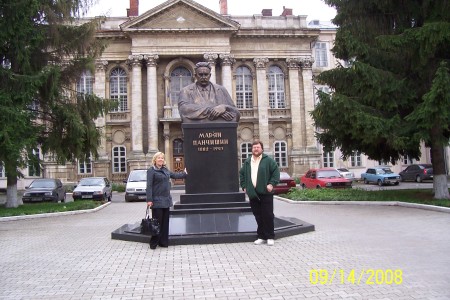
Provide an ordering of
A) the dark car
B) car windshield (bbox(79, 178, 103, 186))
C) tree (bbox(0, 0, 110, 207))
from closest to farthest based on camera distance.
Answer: tree (bbox(0, 0, 110, 207)), car windshield (bbox(79, 178, 103, 186)), the dark car

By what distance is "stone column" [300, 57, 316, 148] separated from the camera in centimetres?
4150

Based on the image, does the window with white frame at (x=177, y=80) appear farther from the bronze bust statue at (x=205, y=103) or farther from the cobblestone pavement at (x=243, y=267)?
the cobblestone pavement at (x=243, y=267)

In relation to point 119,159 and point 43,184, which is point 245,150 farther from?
point 43,184

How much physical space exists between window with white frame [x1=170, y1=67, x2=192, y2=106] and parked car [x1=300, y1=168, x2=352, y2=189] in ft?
55.2

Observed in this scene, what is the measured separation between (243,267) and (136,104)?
112 feet

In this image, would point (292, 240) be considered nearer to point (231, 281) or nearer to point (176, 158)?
point (231, 281)

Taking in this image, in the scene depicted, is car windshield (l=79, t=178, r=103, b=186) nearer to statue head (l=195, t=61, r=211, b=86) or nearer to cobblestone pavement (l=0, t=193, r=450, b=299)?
cobblestone pavement (l=0, t=193, r=450, b=299)

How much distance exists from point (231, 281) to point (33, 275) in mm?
3142

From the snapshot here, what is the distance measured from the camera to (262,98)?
135ft

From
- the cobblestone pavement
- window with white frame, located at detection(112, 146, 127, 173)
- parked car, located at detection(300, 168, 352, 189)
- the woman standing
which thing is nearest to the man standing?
the cobblestone pavement

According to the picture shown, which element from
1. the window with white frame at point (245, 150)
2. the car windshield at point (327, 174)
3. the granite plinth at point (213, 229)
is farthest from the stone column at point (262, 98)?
the granite plinth at point (213, 229)

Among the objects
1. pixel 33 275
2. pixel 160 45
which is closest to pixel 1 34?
pixel 33 275
